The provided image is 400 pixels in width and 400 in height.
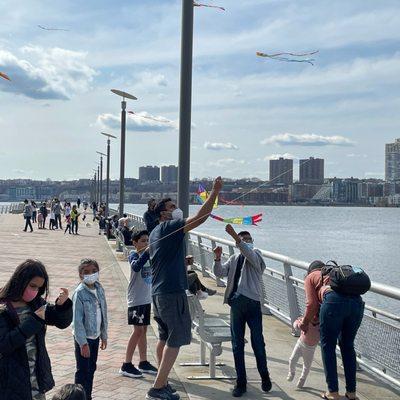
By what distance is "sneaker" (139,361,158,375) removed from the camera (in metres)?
6.79

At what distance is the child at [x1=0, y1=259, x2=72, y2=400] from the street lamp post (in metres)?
4.32

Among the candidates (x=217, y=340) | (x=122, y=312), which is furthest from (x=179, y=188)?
(x=122, y=312)

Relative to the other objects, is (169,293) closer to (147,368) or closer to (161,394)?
(161,394)

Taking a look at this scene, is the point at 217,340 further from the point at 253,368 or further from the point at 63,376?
the point at 63,376

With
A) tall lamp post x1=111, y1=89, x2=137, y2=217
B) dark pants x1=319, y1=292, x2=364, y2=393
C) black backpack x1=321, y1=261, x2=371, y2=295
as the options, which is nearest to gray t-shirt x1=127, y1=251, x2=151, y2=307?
dark pants x1=319, y1=292, x2=364, y2=393

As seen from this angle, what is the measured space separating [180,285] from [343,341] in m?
1.54

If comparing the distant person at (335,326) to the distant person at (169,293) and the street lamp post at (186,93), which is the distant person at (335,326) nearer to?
the distant person at (169,293)

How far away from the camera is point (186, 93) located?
27.2ft

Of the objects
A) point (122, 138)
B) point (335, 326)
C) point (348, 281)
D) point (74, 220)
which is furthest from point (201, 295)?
point (74, 220)

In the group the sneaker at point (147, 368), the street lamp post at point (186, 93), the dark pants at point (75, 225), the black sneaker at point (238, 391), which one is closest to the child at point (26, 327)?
the black sneaker at point (238, 391)

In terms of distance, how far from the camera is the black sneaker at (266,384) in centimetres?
614

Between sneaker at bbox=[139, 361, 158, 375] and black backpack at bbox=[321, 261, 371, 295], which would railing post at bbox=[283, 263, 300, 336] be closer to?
sneaker at bbox=[139, 361, 158, 375]

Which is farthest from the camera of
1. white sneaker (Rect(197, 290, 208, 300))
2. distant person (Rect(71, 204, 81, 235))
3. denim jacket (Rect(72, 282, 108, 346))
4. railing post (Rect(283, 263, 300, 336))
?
distant person (Rect(71, 204, 81, 235))

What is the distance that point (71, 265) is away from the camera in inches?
667
